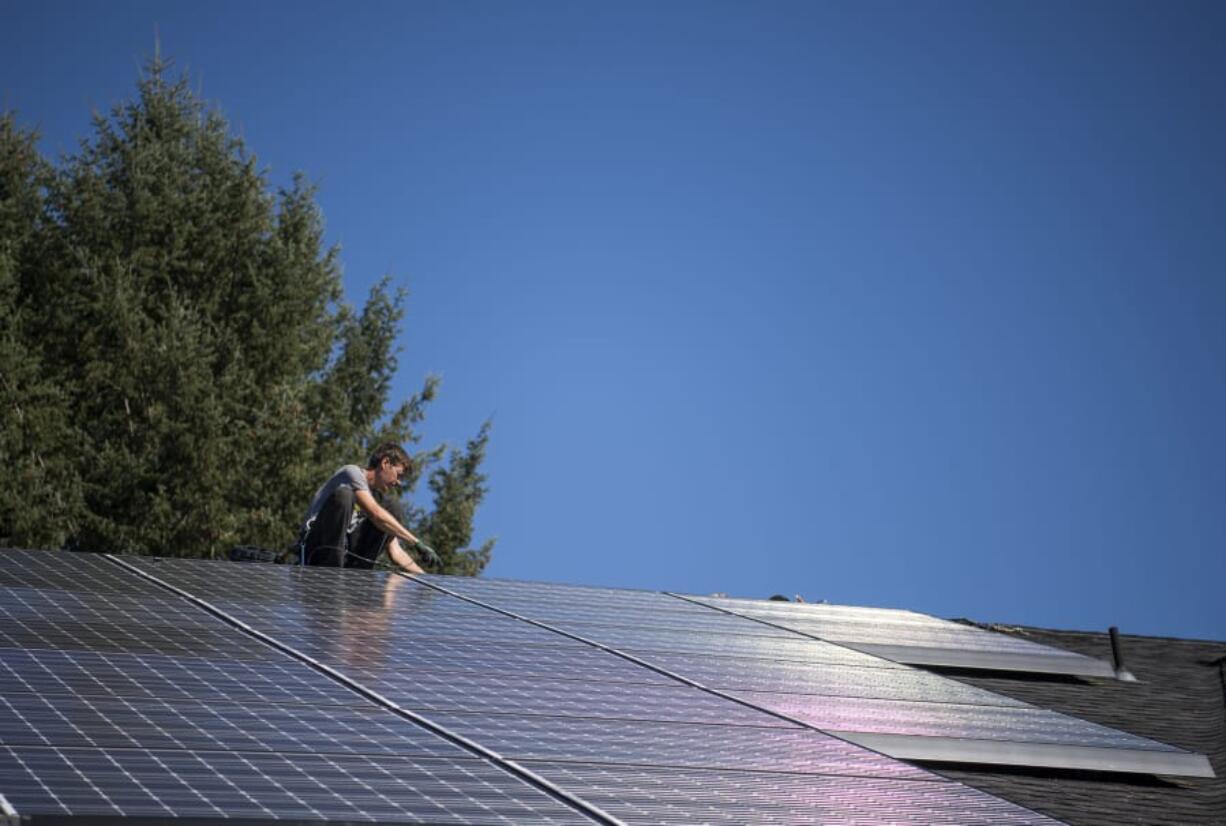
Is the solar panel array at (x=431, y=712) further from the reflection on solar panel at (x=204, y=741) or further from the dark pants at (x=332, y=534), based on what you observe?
the dark pants at (x=332, y=534)

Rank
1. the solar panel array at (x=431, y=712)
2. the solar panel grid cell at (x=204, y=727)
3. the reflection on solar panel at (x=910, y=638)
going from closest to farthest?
the solar panel array at (x=431, y=712)
the solar panel grid cell at (x=204, y=727)
the reflection on solar panel at (x=910, y=638)

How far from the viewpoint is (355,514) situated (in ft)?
46.2

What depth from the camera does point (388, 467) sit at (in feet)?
45.8

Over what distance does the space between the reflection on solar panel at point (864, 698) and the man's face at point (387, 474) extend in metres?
2.46

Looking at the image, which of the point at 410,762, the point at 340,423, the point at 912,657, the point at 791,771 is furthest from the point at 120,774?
the point at 340,423

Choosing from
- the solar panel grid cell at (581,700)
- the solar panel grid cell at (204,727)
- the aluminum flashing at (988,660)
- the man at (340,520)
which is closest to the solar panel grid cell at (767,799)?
the solar panel grid cell at (204,727)

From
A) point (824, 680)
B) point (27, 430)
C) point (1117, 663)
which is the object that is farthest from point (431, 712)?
point (27, 430)

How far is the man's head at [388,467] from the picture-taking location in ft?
45.8

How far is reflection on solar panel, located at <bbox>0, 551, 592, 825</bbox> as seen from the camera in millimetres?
4551

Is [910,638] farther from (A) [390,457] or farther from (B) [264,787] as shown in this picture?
(B) [264,787]

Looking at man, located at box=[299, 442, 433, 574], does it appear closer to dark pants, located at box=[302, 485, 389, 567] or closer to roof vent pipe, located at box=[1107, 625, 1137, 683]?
dark pants, located at box=[302, 485, 389, 567]

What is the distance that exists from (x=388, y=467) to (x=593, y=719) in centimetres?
734

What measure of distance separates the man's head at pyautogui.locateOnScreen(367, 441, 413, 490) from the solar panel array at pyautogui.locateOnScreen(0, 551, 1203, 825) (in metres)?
2.91

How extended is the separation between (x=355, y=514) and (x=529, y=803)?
9.16m
